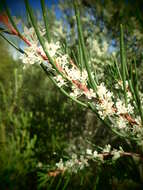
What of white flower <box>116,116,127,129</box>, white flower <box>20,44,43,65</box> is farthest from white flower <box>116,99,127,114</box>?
white flower <box>20,44,43,65</box>

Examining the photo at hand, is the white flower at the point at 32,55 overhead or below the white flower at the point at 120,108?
overhead

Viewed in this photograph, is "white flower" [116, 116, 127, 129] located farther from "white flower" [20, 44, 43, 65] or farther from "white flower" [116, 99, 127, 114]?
"white flower" [20, 44, 43, 65]

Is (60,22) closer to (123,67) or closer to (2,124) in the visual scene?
(2,124)

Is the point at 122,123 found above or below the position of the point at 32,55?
below

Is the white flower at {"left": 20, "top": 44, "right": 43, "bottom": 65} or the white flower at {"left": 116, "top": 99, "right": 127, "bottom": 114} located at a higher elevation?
the white flower at {"left": 20, "top": 44, "right": 43, "bottom": 65}

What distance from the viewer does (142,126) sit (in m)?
0.94

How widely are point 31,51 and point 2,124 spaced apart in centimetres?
332

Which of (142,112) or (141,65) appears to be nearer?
(142,112)

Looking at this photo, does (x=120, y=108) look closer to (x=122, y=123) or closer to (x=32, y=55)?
(x=122, y=123)

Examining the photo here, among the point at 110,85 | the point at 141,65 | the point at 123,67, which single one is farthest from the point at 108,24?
the point at 123,67

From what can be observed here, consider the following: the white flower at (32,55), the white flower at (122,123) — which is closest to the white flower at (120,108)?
the white flower at (122,123)

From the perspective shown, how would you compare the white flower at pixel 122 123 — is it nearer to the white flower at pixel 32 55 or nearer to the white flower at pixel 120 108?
the white flower at pixel 120 108

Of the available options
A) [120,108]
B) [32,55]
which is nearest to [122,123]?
[120,108]

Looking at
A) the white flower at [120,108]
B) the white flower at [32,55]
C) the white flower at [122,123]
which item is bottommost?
the white flower at [122,123]
